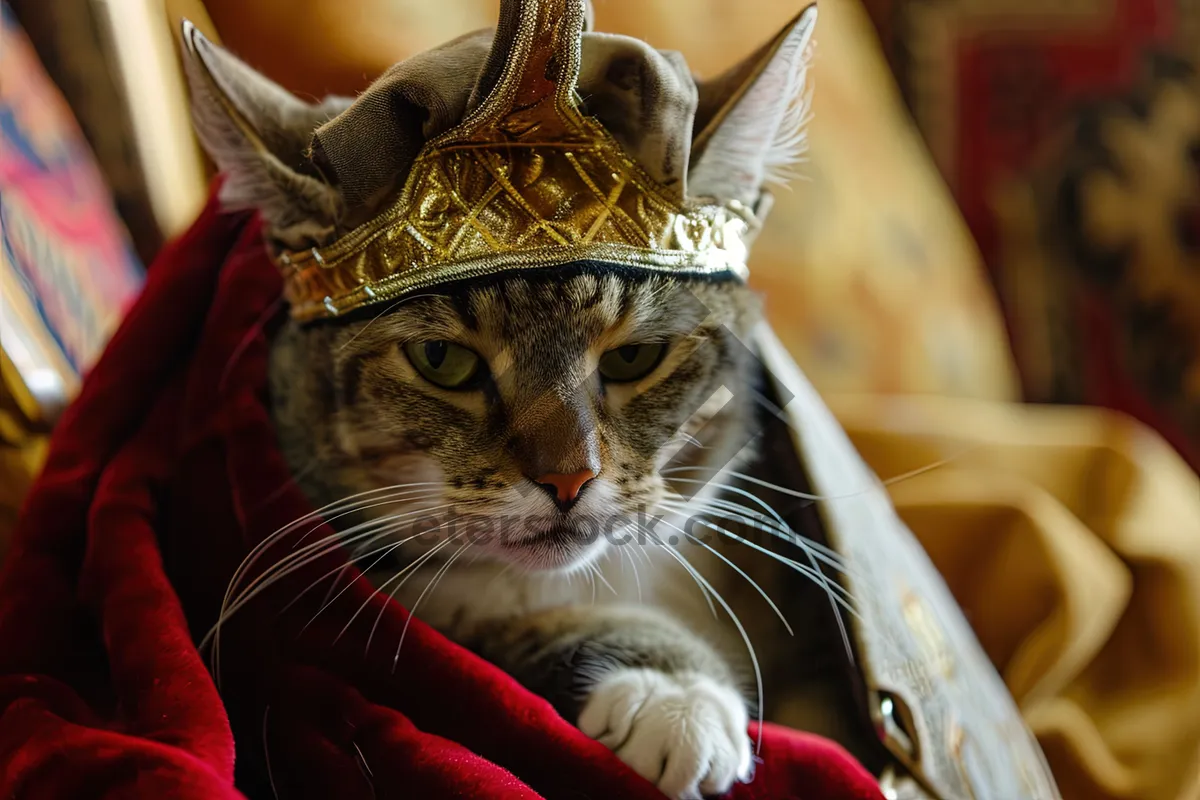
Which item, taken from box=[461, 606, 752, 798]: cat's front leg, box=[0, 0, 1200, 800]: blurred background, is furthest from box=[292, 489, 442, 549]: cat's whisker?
box=[0, 0, 1200, 800]: blurred background

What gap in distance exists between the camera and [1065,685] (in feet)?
2.44

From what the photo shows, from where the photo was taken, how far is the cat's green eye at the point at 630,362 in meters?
0.48

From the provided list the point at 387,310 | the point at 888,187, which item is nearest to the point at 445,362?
the point at 387,310

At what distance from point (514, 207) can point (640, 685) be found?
298mm

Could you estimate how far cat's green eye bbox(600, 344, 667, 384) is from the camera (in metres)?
0.48

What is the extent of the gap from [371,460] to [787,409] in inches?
11.1

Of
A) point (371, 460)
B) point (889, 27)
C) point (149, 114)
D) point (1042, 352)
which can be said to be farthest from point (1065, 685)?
point (149, 114)

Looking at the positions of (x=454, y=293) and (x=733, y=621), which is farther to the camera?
(x=733, y=621)

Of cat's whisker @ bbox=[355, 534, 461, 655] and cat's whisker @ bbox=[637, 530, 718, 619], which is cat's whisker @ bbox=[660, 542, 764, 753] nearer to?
cat's whisker @ bbox=[637, 530, 718, 619]

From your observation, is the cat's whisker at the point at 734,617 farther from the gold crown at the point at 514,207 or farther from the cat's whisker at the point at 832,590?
the gold crown at the point at 514,207

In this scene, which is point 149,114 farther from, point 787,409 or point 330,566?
point 787,409

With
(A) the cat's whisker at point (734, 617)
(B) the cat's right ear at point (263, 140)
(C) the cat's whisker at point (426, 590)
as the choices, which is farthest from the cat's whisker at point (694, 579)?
(B) the cat's right ear at point (263, 140)

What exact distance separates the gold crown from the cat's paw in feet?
0.85

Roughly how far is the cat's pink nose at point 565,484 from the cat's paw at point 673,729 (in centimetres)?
13
